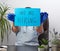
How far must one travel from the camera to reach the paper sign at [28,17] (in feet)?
4.87

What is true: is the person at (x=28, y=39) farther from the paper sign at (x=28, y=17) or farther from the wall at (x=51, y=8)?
the wall at (x=51, y=8)

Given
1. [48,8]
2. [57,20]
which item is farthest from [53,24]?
[48,8]

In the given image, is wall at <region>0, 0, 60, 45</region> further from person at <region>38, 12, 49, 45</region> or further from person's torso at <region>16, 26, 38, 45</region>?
person's torso at <region>16, 26, 38, 45</region>

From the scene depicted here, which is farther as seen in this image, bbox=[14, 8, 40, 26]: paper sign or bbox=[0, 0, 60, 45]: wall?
bbox=[0, 0, 60, 45]: wall

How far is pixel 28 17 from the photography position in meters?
1.49

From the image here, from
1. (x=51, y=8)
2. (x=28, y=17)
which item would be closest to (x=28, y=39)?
(x=28, y=17)

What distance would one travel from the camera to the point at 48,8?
184cm

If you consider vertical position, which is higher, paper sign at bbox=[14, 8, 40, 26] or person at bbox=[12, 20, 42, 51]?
paper sign at bbox=[14, 8, 40, 26]

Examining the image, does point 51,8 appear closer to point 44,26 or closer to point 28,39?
point 44,26

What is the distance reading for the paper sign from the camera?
1.49 meters

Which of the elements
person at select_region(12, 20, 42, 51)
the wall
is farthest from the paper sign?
the wall

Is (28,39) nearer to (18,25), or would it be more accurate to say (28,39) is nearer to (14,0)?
(18,25)

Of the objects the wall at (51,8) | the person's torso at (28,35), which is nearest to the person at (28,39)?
the person's torso at (28,35)

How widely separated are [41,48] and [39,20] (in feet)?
0.81
